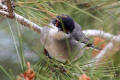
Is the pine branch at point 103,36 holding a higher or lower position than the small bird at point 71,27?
higher

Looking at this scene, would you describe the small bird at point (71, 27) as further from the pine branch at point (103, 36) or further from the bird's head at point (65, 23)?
the pine branch at point (103, 36)

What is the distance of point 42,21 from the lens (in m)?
1.19

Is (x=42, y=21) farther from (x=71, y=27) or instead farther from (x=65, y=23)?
(x=71, y=27)

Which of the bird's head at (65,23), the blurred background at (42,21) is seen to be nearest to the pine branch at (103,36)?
the blurred background at (42,21)

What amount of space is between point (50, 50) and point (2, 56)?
859 millimetres

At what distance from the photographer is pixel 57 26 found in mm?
1494

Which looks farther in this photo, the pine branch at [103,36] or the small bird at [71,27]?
the small bird at [71,27]

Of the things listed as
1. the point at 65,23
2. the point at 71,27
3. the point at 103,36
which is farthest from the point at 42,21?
the point at 71,27

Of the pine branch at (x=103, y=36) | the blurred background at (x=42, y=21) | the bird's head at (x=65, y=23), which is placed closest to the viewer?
the pine branch at (x=103, y=36)

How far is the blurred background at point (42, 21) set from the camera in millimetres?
1035

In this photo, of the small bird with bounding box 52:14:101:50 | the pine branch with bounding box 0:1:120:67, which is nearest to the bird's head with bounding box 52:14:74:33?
the small bird with bounding box 52:14:101:50

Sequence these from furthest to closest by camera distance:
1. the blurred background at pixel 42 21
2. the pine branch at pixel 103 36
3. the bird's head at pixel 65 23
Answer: the bird's head at pixel 65 23
the blurred background at pixel 42 21
the pine branch at pixel 103 36

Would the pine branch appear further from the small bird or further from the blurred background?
the small bird

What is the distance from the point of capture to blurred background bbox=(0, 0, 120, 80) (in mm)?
1035
